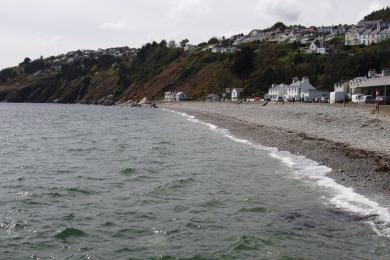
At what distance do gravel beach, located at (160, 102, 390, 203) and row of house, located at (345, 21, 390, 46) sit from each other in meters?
95.4

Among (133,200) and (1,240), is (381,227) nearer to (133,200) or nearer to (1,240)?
(133,200)

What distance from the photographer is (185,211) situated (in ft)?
55.3

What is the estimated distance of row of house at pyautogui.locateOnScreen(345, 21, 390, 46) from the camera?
141m

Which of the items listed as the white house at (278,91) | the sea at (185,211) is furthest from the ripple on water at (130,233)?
the white house at (278,91)

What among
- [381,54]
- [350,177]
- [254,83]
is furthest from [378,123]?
[254,83]

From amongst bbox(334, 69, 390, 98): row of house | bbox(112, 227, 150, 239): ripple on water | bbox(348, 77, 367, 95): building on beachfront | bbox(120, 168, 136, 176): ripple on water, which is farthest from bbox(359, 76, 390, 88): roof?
bbox(112, 227, 150, 239): ripple on water

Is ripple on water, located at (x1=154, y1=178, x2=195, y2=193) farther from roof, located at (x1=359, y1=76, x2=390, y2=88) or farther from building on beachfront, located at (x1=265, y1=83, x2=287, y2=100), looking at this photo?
building on beachfront, located at (x1=265, y1=83, x2=287, y2=100)

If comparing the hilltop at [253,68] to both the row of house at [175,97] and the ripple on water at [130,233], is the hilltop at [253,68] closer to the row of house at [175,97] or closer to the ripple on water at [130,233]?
the row of house at [175,97]

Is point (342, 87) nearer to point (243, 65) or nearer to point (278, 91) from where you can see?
point (278, 91)

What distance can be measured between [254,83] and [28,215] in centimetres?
11626

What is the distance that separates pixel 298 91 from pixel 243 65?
116 ft

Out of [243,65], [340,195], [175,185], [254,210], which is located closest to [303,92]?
[243,65]

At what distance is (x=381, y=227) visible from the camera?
14.5 metres

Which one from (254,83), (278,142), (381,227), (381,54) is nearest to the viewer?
(381,227)
